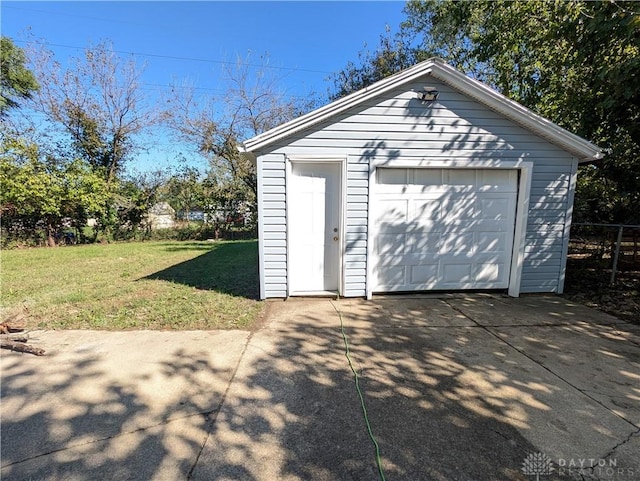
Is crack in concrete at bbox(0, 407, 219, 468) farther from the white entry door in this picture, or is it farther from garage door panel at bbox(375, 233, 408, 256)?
garage door panel at bbox(375, 233, 408, 256)

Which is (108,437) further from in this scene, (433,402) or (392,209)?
(392,209)

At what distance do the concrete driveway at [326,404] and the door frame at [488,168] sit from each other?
1.40 metres

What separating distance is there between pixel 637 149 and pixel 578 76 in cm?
224

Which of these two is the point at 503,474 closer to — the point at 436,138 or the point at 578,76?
the point at 436,138

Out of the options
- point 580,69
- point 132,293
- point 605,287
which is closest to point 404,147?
point 605,287

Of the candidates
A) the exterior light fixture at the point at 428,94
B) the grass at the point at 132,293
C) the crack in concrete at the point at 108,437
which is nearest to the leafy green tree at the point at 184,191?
the grass at the point at 132,293

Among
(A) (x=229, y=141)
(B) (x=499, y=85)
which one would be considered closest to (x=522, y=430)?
(B) (x=499, y=85)

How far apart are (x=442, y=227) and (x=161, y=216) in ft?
50.7

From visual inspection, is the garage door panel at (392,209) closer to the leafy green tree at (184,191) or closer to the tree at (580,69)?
the tree at (580,69)

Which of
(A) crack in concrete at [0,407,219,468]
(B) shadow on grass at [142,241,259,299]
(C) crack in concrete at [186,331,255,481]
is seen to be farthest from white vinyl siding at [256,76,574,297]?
(A) crack in concrete at [0,407,219,468]

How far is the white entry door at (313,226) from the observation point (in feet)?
16.4

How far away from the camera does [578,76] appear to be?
281 inches

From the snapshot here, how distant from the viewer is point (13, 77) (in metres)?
14.6

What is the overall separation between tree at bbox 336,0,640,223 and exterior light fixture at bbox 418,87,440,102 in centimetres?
259
